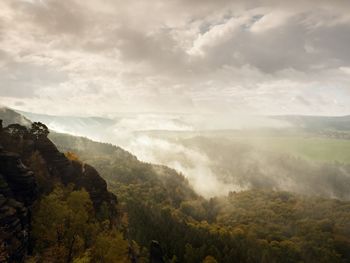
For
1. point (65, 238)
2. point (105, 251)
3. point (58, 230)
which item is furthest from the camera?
point (105, 251)

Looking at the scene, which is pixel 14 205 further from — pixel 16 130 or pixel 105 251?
pixel 16 130

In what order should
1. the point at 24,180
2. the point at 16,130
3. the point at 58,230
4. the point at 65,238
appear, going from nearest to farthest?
the point at 58,230
the point at 65,238
the point at 24,180
the point at 16,130

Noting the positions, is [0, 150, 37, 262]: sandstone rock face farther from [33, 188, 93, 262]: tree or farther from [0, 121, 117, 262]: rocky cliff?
[33, 188, 93, 262]: tree

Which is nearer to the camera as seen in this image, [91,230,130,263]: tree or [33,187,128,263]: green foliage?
[33,187,128,263]: green foliage

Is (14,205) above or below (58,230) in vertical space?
above

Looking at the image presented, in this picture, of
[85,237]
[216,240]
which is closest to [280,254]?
[216,240]

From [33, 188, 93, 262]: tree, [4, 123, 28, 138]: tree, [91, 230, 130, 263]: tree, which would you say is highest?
[4, 123, 28, 138]: tree

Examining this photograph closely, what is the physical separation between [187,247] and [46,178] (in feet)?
240

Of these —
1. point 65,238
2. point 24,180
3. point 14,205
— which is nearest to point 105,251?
point 65,238

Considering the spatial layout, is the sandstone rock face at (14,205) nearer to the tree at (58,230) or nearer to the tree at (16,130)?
the tree at (58,230)

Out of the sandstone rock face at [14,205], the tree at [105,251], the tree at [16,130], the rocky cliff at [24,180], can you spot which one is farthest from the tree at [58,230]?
the tree at [16,130]

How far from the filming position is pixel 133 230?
134 meters

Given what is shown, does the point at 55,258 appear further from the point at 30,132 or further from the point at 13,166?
the point at 30,132

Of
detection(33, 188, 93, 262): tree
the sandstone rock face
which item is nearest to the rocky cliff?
the sandstone rock face
